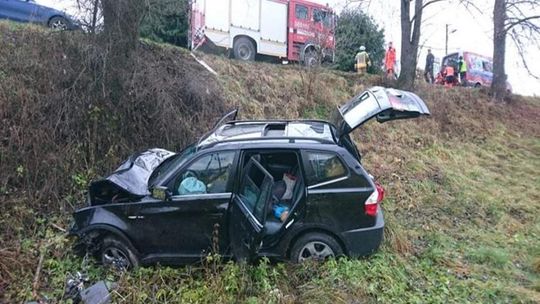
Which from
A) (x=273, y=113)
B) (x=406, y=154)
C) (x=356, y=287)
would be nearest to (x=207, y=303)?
(x=356, y=287)

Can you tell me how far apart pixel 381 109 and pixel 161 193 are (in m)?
2.83

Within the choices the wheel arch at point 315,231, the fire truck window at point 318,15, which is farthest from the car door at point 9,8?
the wheel arch at point 315,231

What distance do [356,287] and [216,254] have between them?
162 cm

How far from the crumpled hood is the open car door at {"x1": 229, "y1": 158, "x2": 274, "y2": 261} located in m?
1.14

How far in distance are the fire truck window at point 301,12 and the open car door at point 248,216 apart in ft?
40.3

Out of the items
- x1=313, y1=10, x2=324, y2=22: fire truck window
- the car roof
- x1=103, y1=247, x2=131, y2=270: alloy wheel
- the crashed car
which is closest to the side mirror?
the crashed car

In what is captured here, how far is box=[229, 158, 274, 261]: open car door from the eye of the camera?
16.2ft

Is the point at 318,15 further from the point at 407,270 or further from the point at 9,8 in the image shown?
the point at 407,270

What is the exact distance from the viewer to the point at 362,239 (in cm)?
522

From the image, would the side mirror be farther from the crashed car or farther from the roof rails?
the roof rails

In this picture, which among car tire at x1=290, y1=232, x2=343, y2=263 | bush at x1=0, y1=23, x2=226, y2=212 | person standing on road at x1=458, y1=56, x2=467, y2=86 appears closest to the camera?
car tire at x1=290, y1=232, x2=343, y2=263

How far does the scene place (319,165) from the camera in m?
5.27

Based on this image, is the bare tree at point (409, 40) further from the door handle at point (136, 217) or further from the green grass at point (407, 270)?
the door handle at point (136, 217)

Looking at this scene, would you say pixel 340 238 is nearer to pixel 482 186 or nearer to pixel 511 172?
pixel 482 186
